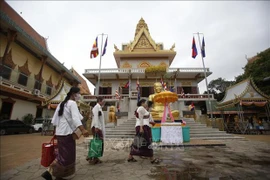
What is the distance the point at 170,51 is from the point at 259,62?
11.3 m

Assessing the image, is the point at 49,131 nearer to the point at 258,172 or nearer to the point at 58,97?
the point at 58,97

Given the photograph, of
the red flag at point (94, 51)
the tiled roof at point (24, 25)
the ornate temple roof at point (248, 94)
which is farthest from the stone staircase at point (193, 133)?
the tiled roof at point (24, 25)

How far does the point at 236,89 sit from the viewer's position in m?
11.9

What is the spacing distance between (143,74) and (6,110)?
1272 cm

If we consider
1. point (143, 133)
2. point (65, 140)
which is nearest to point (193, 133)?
point (143, 133)

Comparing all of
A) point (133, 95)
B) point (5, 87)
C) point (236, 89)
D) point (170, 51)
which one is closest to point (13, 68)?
point (5, 87)

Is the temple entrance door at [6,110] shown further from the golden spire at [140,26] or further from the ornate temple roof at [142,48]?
the golden spire at [140,26]

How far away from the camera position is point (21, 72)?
12656 millimetres

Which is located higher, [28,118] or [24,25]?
[24,25]

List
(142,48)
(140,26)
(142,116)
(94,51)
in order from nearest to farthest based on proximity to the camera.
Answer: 1. (142,116)
2. (94,51)
3. (142,48)
4. (140,26)

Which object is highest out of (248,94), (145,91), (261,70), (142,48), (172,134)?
(142,48)

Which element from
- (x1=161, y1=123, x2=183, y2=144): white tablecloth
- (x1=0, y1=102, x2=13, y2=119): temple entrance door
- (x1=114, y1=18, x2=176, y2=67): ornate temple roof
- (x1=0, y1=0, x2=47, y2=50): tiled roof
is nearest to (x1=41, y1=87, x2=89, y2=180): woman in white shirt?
(x1=161, y1=123, x2=183, y2=144): white tablecloth

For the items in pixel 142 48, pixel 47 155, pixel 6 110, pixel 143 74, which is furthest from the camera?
pixel 142 48

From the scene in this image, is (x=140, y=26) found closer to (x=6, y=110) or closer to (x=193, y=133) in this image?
(x=193, y=133)
